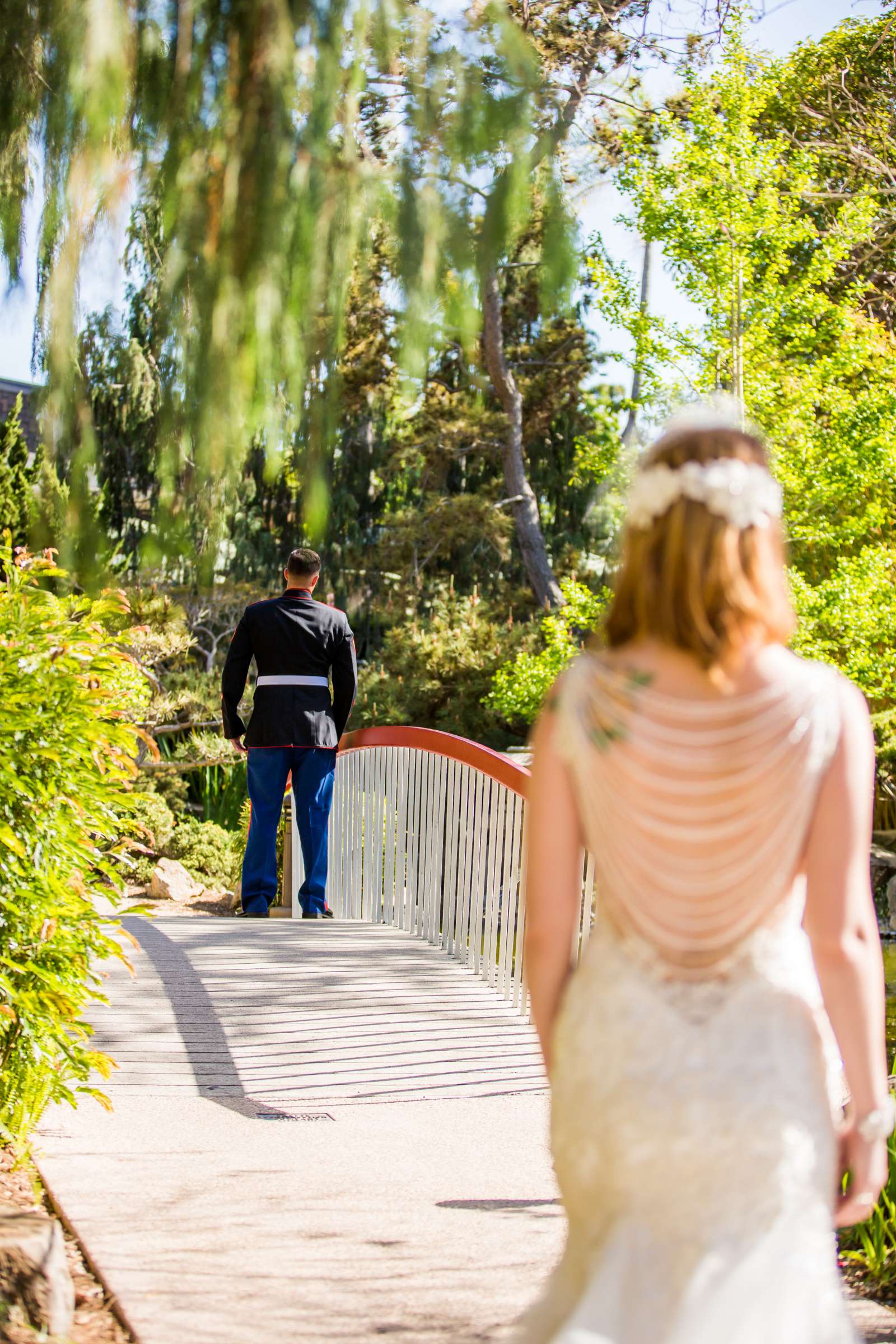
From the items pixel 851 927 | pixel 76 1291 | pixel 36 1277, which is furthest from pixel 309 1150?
pixel 851 927

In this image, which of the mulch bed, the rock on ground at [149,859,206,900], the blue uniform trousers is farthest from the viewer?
the rock on ground at [149,859,206,900]

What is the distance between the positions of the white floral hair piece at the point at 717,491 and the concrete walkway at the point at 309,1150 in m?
1.80

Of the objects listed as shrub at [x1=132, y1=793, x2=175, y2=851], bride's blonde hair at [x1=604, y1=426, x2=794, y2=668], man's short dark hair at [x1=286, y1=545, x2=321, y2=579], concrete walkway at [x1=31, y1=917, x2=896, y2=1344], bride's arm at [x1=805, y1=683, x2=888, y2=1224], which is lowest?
shrub at [x1=132, y1=793, x2=175, y2=851]

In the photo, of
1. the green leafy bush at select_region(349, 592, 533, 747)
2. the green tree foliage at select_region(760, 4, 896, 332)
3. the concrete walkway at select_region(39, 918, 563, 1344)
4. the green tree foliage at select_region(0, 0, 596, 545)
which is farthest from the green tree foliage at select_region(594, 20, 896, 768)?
the green tree foliage at select_region(0, 0, 596, 545)

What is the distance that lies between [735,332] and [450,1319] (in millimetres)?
10808

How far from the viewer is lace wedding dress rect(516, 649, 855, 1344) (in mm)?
1633

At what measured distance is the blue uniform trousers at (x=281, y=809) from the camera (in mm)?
6922

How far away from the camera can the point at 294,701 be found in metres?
6.84

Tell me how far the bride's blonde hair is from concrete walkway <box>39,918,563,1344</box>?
1677mm

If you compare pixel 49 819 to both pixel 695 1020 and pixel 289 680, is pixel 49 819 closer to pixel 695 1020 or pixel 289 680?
pixel 695 1020

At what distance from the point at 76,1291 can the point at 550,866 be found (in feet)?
5.88

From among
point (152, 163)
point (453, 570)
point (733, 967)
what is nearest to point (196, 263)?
point (152, 163)

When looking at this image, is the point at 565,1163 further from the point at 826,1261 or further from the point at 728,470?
the point at 728,470

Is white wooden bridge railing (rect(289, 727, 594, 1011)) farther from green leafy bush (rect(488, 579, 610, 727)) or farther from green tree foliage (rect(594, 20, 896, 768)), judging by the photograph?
green tree foliage (rect(594, 20, 896, 768))
